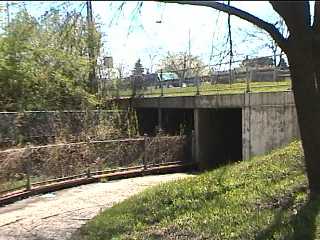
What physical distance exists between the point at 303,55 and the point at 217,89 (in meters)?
15.9

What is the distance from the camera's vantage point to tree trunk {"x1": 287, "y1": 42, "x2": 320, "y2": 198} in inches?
297

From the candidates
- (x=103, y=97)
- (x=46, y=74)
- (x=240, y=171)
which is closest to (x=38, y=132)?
(x=46, y=74)

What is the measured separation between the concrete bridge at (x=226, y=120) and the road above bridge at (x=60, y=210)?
3.88 m

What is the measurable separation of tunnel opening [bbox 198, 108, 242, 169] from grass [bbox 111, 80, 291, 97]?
106cm

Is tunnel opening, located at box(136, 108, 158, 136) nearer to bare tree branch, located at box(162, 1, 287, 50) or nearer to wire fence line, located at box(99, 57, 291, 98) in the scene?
wire fence line, located at box(99, 57, 291, 98)

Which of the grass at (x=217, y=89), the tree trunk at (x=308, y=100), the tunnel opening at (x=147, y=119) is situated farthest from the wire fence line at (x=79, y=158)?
the tree trunk at (x=308, y=100)

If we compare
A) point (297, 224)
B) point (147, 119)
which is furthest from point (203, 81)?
point (297, 224)

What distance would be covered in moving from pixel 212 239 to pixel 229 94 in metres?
14.5

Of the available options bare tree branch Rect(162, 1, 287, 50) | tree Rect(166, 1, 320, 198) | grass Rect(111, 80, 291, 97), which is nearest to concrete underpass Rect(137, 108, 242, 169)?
grass Rect(111, 80, 291, 97)

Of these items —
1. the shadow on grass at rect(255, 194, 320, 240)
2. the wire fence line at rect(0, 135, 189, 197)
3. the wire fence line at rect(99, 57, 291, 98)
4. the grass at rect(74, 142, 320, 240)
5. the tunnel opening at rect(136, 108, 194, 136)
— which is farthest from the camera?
the tunnel opening at rect(136, 108, 194, 136)

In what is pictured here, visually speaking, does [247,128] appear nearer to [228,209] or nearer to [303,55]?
[228,209]

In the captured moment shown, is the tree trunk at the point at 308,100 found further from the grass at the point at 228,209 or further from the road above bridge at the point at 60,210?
the road above bridge at the point at 60,210

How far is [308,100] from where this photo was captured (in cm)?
767

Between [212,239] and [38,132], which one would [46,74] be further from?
[212,239]
